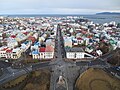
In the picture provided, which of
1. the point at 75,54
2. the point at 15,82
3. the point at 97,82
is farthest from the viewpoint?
the point at 75,54

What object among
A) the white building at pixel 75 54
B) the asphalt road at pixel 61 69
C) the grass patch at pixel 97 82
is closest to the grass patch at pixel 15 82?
the asphalt road at pixel 61 69

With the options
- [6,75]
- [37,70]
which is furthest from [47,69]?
[6,75]

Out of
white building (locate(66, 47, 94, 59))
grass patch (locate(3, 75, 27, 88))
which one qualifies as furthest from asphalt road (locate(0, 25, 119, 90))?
white building (locate(66, 47, 94, 59))

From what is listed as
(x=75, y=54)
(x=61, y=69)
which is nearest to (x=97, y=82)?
(x=61, y=69)

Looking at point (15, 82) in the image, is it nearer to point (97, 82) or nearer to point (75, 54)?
point (97, 82)

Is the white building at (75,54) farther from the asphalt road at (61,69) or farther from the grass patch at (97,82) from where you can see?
the grass patch at (97,82)

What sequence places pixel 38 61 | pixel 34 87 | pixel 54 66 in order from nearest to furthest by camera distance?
pixel 34 87, pixel 54 66, pixel 38 61

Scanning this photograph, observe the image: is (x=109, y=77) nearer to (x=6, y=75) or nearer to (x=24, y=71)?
(x=24, y=71)

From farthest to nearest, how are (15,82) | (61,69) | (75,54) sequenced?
1. (75,54)
2. (61,69)
3. (15,82)

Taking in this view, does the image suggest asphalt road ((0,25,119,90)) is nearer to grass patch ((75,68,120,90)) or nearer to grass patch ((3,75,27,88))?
grass patch ((3,75,27,88))

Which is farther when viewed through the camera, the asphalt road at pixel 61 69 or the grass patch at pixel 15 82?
the asphalt road at pixel 61 69

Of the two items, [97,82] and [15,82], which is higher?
[97,82]
